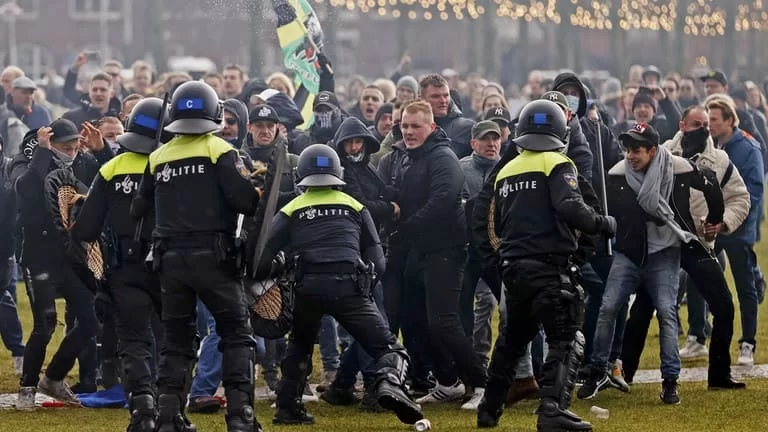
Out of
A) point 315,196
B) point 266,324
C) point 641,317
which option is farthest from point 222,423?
point 641,317

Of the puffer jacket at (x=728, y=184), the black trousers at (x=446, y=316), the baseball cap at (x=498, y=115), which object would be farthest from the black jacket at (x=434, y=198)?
the puffer jacket at (x=728, y=184)

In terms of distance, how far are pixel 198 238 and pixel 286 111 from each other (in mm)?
4536

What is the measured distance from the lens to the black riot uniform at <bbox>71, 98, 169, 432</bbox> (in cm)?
1012

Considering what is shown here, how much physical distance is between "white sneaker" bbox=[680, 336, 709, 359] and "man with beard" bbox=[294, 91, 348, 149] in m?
3.48

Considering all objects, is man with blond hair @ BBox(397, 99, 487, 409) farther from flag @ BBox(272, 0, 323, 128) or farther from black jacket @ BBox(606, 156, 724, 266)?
flag @ BBox(272, 0, 323, 128)

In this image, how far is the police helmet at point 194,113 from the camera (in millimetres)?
9727

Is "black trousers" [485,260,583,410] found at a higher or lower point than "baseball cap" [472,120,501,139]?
lower

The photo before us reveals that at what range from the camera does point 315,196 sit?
36.1ft

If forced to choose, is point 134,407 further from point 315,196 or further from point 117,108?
point 117,108

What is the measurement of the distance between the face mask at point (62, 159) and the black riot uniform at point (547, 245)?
332 cm

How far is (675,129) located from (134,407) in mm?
9586

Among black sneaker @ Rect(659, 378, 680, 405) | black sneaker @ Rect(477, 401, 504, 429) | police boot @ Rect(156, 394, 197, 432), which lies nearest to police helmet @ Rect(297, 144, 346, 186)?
black sneaker @ Rect(477, 401, 504, 429)

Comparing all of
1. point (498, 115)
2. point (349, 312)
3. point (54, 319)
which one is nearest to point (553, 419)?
point (349, 312)

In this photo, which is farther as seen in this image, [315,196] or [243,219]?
[315,196]
